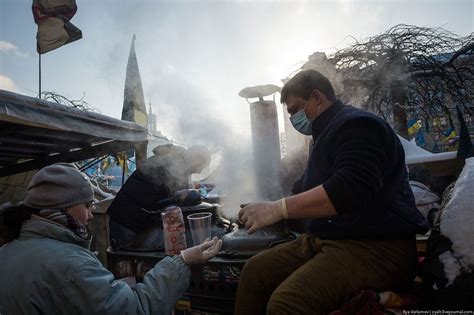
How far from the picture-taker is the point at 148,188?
14.0ft

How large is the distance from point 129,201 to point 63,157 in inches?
126

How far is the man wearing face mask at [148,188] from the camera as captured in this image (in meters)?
4.08

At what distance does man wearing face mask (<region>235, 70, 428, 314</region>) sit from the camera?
166 centimetres

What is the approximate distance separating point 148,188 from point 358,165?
3322 millimetres

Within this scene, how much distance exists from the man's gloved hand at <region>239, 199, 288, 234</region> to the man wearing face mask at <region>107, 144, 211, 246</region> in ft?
7.98

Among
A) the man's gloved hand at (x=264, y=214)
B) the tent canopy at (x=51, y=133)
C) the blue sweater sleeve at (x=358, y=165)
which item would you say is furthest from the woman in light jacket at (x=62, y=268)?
the tent canopy at (x=51, y=133)

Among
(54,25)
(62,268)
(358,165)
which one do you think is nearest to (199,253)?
(62,268)

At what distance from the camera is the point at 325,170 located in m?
1.99

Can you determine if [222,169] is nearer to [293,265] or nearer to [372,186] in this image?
[293,265]

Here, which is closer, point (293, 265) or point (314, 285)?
point (314, 285)

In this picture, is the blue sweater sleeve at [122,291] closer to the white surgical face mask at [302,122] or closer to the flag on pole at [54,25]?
the white surgical face mask at [302,122]

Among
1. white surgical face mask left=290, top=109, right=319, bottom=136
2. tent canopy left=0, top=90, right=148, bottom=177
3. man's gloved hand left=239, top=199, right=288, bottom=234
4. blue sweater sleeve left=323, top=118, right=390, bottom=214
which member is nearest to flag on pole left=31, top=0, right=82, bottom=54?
tent canopy left=0, top=90, right=148, bottom=177

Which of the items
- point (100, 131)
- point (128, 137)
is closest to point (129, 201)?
point (100, 131)

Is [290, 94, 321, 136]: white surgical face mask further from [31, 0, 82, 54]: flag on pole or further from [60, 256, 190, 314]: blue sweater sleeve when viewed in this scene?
[31, 0, 82, 54]: flag on pole
